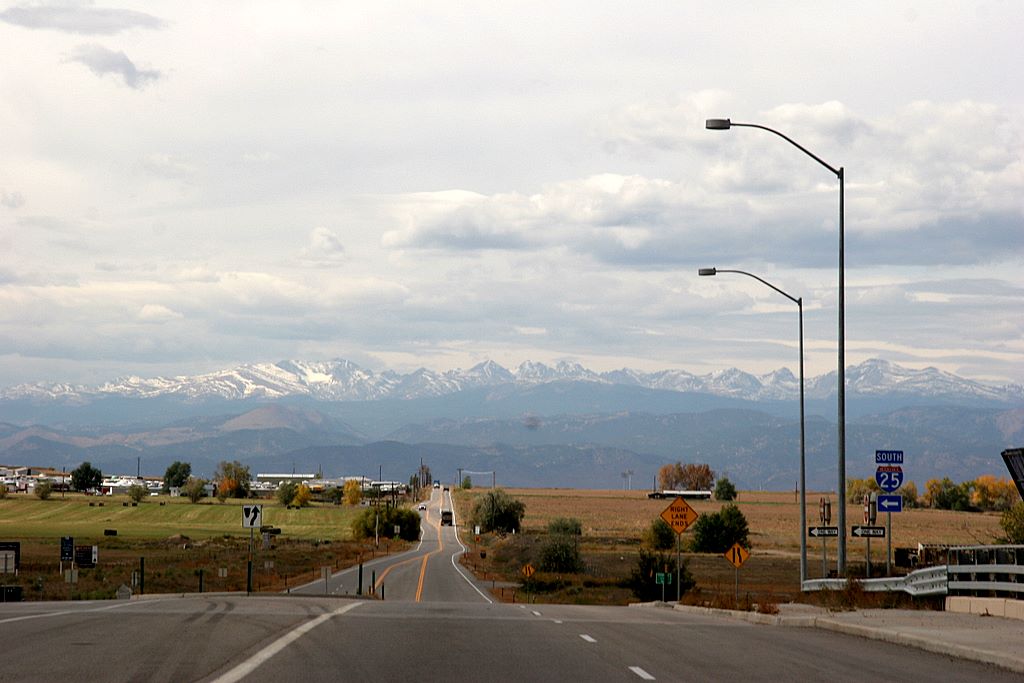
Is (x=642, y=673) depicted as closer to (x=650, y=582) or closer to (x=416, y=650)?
(x=416, y=650)

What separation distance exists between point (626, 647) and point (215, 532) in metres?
153

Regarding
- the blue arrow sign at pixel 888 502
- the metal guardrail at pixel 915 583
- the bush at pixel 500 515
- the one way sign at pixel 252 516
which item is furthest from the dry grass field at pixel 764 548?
the one way sign at pixel 252 516

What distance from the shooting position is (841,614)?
27109mm

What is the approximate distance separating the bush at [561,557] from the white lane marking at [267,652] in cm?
7034

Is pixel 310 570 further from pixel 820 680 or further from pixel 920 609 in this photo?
pixel 820 680

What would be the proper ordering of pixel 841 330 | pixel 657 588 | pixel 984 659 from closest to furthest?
pixel 984 659 → pixel 841 330 → pixel 657 588

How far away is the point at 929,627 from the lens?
73.8ft

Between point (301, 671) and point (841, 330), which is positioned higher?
point (841, 330)

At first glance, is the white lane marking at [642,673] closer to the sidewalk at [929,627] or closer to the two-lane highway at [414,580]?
the sidewalk at [929,627]

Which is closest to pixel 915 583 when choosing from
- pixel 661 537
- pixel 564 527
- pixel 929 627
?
pixel 929 627

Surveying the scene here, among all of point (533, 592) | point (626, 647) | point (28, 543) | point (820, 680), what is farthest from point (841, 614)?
point (28, 543)

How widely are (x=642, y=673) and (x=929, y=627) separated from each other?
9.17 meters

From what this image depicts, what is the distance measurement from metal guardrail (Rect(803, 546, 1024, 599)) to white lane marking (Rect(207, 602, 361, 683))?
11.8 metres

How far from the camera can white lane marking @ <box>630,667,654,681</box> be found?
14727 mm
